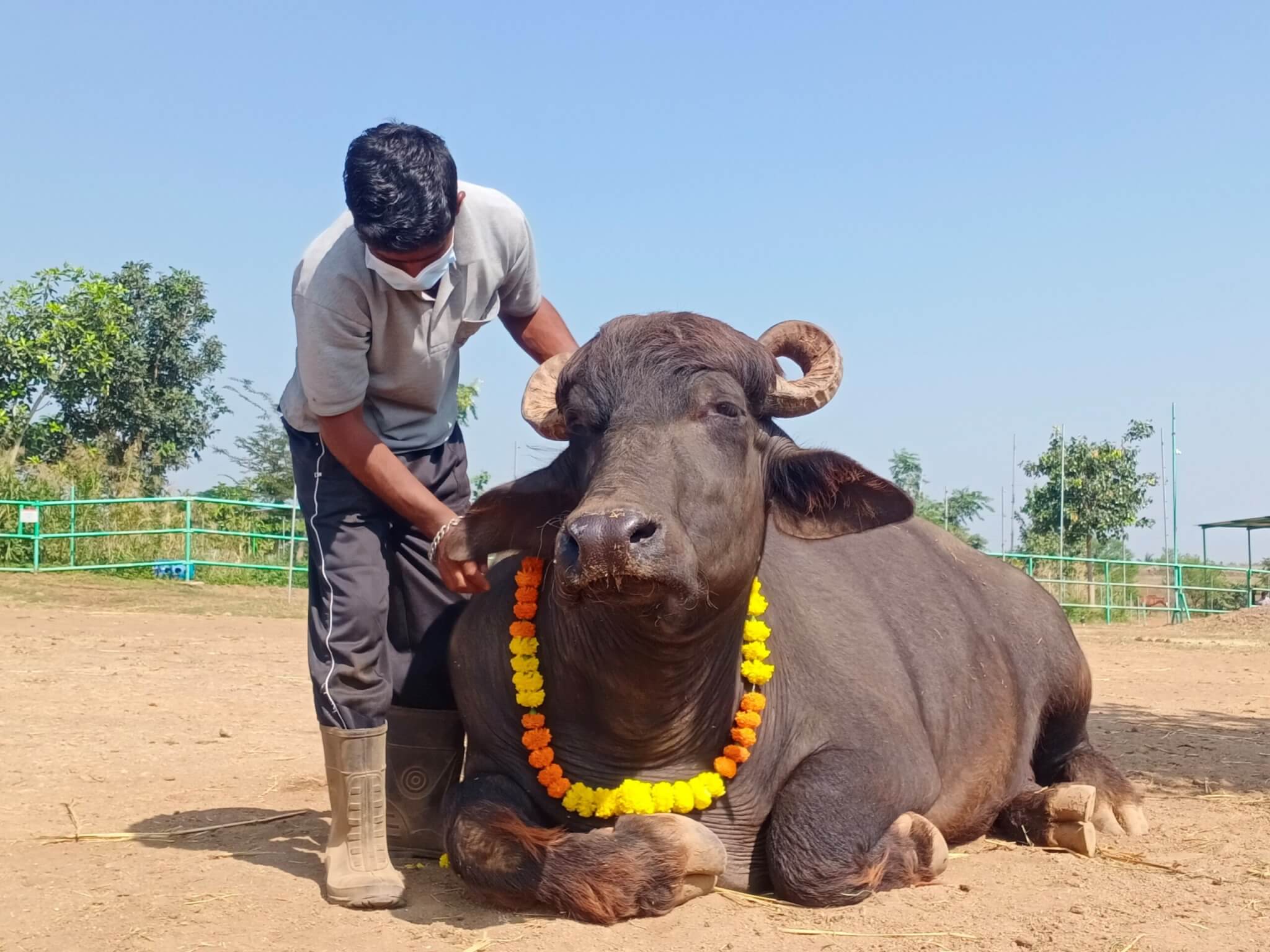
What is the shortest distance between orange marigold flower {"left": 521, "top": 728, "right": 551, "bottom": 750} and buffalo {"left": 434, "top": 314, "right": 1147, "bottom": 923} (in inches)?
2.9

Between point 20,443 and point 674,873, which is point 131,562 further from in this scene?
point 674,873

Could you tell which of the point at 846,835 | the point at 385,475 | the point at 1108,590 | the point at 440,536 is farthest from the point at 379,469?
the point at 1108,590

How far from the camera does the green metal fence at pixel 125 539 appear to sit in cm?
2133

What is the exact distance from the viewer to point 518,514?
4215mm

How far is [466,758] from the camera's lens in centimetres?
455

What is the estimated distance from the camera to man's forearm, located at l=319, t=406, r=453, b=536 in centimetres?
423

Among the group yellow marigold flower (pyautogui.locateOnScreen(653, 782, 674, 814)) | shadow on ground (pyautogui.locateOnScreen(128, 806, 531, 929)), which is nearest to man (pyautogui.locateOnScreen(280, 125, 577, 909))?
shadow on ground (pyautogui.locateOnScreen(128, 806, 531, 929))

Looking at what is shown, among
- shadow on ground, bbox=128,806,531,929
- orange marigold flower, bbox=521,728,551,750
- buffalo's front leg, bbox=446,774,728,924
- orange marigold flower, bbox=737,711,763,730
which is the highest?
orange marigold flower, bbox=737,711,763,730

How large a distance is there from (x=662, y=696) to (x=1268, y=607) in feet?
69.6

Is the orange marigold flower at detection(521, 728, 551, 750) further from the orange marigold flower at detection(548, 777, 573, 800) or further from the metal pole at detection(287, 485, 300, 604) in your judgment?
the metal pole at detection(287, 485, 300, 604)

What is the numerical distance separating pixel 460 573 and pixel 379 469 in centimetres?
43

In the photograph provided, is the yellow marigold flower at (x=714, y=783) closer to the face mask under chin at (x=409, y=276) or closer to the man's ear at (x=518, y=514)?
the man's ear at (x=518, y=514)

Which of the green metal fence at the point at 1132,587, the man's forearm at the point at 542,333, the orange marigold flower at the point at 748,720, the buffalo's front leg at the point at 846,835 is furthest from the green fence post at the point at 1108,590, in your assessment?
the orange marigold flower at the point at 748,720

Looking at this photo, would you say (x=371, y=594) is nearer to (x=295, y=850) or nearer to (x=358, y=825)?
(x=358, y=825)
